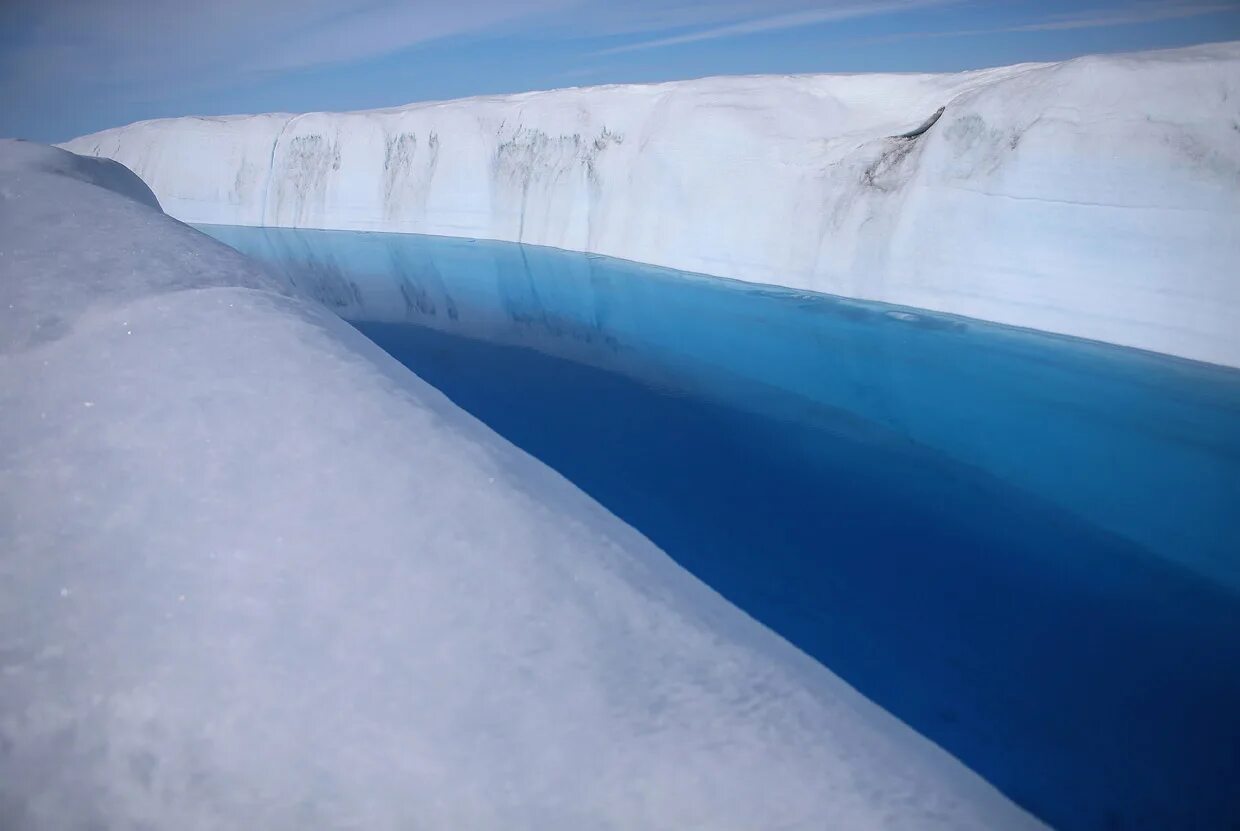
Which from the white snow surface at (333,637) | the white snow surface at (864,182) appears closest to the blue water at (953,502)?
the white snow surface at (864,182)

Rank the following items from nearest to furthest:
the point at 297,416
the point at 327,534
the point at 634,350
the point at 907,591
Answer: the point at 327,534
the point at 297,416
the point at 907,591
the point at 634,350

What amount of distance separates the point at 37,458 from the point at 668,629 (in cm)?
151

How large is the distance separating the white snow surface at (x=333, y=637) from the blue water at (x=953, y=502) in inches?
39.7

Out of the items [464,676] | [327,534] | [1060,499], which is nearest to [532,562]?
[464,676]

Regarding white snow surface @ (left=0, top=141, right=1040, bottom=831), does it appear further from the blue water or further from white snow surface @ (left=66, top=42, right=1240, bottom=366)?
white snow surface @ (left=66, top=42, right=1240, bottom=366)

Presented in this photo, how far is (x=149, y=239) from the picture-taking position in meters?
2.49

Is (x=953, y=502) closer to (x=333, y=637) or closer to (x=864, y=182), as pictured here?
(x=333, y=637)

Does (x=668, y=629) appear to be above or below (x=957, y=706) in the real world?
above

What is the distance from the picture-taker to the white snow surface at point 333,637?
1.29 metres

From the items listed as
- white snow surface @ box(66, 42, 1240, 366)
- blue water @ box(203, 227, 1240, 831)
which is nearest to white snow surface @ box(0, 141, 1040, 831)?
blue water @ box(203, 227, 1240, 831)

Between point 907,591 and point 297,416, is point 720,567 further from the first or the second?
point 297,416

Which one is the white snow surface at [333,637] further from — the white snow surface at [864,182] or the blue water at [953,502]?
the white snow surface at [864,182]

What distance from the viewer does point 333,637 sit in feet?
4.81

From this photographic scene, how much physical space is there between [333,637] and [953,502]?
3633 millimetres
